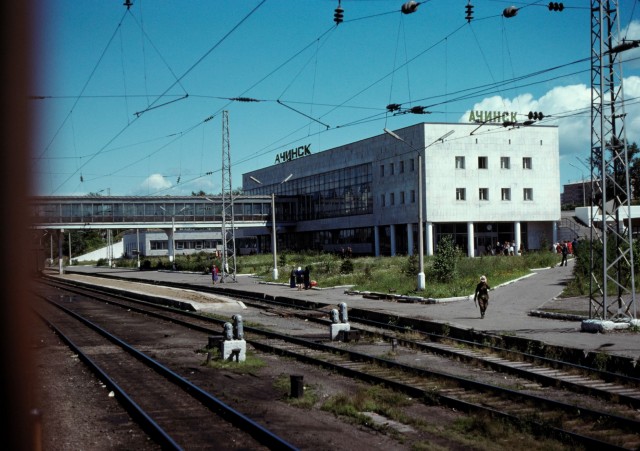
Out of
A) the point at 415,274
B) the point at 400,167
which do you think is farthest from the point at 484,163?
the point at 415,274

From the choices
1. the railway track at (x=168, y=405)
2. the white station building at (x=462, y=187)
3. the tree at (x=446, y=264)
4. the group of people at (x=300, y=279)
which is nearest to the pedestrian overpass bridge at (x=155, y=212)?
the white station building at (x=462, y=187)

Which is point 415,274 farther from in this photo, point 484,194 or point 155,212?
point 155,212

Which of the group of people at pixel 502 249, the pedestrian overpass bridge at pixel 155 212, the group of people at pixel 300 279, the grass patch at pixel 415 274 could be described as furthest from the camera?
the pedestrian overpass bridge at pixel 155 212

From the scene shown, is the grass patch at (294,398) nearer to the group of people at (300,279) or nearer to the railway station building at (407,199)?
the group of people at (300,279)

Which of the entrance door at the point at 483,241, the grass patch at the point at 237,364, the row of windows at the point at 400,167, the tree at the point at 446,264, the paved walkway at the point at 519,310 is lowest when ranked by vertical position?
the grass patch at the point at 237,364

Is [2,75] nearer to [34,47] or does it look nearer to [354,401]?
[34,47]

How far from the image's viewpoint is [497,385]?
1330 centimetres

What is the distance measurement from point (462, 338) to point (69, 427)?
13092mm

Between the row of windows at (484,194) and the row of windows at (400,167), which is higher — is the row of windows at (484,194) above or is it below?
A: below

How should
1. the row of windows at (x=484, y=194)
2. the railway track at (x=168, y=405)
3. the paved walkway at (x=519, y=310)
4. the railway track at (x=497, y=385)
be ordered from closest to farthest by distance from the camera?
the railway track at (x=168, y=405) → the railway track at (x=497, y=385) → the paved walkway at (x=519, y=310) → the row of windows at (x=484, y=194)

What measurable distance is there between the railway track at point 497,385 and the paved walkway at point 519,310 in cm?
194

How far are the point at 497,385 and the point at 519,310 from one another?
1369 cm

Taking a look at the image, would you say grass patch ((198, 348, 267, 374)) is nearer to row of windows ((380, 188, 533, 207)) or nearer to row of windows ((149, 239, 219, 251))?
row of windows ((380, 188, 533, 207))

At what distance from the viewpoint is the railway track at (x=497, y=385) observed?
32.8 feet
